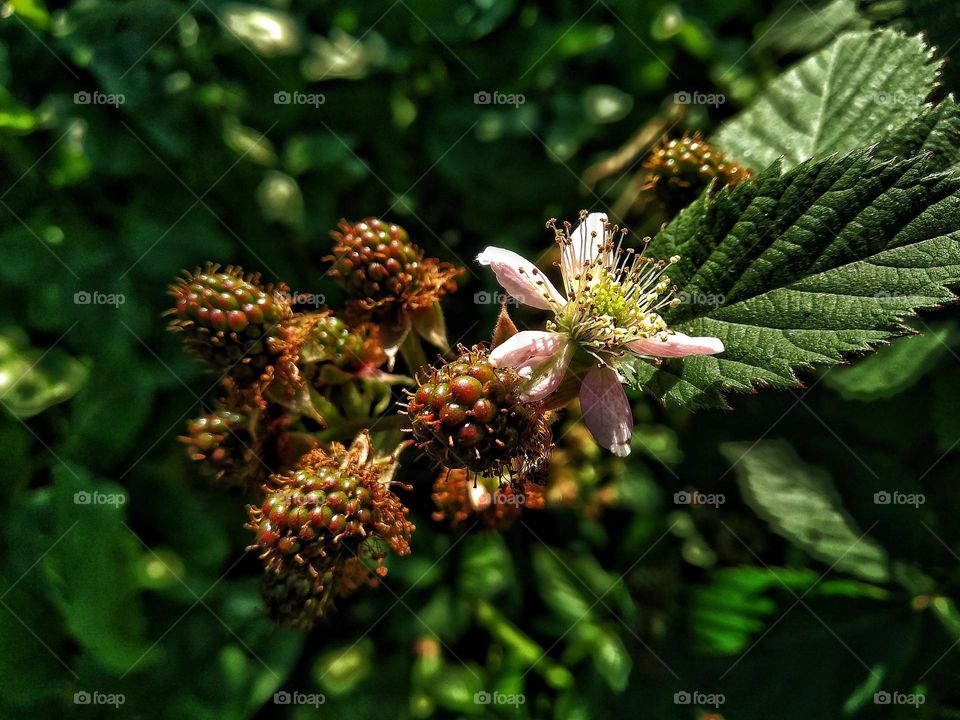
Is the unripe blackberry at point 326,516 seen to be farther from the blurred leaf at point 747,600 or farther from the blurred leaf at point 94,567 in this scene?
the blurred leaf at point 747,600

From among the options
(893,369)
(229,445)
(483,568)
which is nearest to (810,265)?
(893,369)

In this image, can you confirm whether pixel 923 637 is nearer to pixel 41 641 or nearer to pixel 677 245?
pixel 677 245

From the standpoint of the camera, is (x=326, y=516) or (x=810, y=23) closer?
(x=326, y=516)

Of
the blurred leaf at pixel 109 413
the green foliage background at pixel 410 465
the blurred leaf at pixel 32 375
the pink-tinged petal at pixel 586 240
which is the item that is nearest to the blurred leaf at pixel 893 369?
the green foliage background at pixel 410 465

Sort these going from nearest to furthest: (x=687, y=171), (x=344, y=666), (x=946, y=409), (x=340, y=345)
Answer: (x=340, y=345)
(x=687, y=171)
(x=946, y=409)
(x=344, y=666)

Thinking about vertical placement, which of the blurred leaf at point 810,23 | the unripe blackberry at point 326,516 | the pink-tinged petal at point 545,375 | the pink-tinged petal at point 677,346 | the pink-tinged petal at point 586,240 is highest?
the blurred leaf at point 810,23

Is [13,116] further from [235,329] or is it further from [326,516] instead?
[326,516]

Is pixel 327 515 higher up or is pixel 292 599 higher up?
pixel 327 515

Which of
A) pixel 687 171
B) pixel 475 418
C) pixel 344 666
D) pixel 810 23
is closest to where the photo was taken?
pixel 475 418
